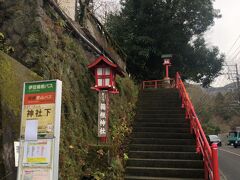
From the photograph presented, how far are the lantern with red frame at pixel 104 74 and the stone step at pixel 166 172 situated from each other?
2.17 metres

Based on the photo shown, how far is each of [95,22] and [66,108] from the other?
24.3ft

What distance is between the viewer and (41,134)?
11.4 ft

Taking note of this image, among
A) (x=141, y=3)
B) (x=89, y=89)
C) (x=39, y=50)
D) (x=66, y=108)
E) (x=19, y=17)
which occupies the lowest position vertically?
(x=66, y=108)

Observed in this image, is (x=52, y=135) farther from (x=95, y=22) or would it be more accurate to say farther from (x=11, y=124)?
(x=95, y=22)

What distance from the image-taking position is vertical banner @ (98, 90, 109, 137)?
8.04 m

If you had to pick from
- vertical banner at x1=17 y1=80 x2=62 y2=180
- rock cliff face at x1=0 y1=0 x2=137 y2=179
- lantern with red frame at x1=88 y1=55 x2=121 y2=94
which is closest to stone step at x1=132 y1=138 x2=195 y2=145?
rock cliff face at x1=0 y1=0 x2=137 y2=179

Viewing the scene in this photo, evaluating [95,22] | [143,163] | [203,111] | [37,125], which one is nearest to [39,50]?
[37,125]

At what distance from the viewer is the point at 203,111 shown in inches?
1624

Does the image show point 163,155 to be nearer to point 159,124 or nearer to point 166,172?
point 166,172

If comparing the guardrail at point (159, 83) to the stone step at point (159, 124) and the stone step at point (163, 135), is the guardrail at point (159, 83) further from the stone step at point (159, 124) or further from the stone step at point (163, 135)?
the stone step at point (163, 135)

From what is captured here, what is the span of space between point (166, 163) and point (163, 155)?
0.47 m

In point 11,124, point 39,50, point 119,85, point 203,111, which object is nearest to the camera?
point 11,124

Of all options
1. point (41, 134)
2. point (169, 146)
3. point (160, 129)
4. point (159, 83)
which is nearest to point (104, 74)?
point (169, 146)

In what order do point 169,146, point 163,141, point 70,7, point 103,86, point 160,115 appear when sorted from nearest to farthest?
1. point 103,86
2. point 169,146
3. point 163,141
4. point 70,7
5. point 160,115
